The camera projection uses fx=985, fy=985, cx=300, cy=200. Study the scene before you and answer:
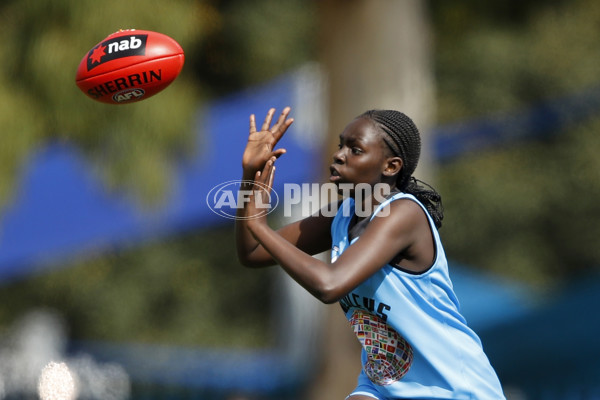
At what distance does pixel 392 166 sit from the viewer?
4.64 m

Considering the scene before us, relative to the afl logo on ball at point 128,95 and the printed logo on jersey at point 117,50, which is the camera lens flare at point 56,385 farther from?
the printed logo on jersey at point 117,50

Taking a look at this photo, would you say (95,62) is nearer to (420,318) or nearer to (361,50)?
(420,318)

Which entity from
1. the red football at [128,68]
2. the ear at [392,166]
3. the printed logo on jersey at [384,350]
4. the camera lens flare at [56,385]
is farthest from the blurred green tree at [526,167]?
the printed logo on jersey at [384,350]

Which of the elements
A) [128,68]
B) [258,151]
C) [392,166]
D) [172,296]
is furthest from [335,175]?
[172,296]

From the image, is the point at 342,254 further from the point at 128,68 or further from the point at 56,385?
the point at 56,385

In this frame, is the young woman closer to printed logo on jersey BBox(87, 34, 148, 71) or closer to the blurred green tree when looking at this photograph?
printed logo on jersey BBox(87, 34, 148, 71)

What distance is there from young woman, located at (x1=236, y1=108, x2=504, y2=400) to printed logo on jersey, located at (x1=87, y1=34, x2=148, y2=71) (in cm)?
125

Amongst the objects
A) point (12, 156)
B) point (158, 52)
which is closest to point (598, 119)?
point (12, 156)

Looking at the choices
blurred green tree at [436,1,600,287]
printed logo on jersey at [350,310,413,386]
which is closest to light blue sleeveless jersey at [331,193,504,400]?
printed logo on jersey at [350,310,413,386]

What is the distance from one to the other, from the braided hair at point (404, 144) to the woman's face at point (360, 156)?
0.04 metres

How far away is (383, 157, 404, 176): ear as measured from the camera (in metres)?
4.61

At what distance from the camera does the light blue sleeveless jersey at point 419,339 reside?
4.42 meters

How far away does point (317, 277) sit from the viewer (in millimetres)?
4109

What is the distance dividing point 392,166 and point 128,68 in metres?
1.68
